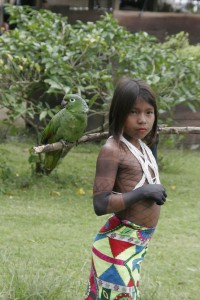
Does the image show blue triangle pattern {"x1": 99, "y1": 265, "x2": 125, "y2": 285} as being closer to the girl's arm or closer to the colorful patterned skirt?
the colorful patterned skirt

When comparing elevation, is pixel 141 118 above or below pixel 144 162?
above

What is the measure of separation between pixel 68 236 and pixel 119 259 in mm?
2545

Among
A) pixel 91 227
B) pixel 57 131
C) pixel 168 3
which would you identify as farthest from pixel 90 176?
pixel 168 3

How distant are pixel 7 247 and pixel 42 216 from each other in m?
0.93

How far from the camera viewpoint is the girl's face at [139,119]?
273 cm

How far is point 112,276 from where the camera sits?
9.02 ft

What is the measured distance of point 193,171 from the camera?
8266 millimetres

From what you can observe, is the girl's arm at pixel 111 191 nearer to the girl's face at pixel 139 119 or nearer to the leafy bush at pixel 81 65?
the girl's face at pixel 139 119

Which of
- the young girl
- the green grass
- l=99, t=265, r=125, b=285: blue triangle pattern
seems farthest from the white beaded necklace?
the green grass

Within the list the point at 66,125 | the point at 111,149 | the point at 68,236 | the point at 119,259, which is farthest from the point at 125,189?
the point at 68,236

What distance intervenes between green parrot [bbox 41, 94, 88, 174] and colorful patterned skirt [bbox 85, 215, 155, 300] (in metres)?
1.14

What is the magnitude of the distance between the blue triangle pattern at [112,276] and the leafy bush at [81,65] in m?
3.50

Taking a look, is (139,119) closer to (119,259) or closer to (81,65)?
(119,259)

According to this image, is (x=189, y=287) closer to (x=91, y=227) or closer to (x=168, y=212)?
(x=91, y=227)
